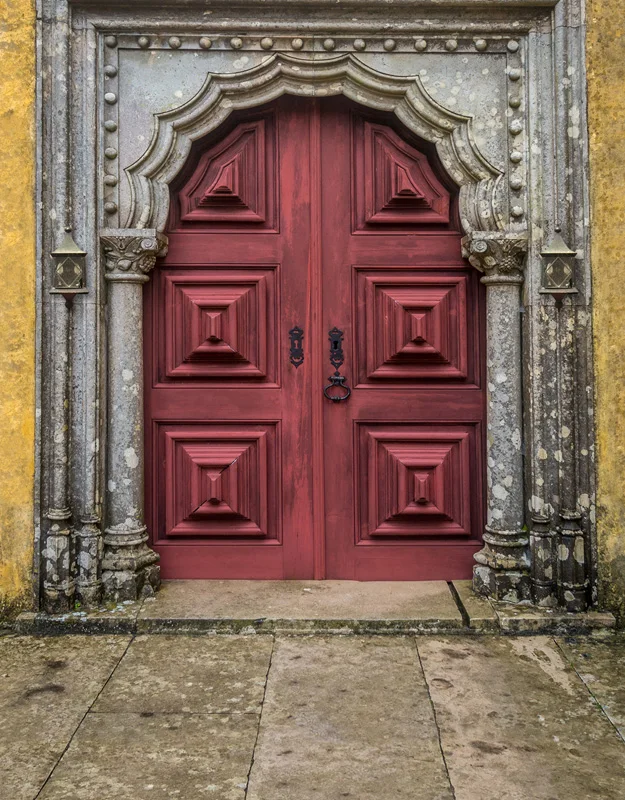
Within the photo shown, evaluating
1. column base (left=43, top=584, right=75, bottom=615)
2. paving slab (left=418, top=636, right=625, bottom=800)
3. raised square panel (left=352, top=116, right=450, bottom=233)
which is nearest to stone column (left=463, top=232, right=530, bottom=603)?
raised square panel (left=352, top=116, right=450, bottom=233)

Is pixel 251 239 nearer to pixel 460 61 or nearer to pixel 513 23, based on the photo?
pixel 460 61

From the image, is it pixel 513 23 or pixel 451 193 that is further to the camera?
pixel 451 193

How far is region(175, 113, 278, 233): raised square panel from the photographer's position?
13.2ft

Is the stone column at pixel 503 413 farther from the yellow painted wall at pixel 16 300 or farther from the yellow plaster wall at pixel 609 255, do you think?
the yellow painted wall at pixel 16 300

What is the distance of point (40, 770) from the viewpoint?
2455 mm

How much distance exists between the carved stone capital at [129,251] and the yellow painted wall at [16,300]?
0.38 metres

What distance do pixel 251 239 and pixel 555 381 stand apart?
179 centimetres

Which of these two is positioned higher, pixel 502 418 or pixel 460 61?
pixel 460 61

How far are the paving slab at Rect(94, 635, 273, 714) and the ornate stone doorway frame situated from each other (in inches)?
21.1

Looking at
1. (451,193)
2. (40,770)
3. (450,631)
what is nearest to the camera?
(40,770)

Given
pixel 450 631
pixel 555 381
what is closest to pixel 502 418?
pixel 555 381

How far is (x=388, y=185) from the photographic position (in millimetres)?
4043

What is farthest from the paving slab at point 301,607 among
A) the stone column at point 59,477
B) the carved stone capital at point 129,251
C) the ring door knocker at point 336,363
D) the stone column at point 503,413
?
the carved stone capital at point 129,251

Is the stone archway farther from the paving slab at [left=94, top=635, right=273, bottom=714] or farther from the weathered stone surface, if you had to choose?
the paving slab at [left=94, top=635, right=273, bottom=714]
